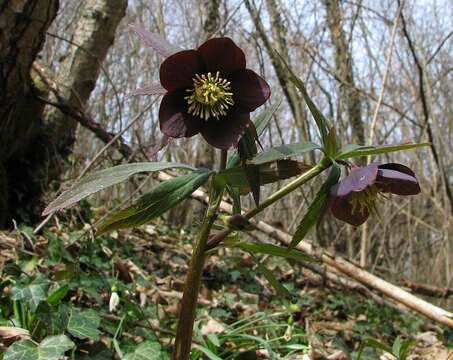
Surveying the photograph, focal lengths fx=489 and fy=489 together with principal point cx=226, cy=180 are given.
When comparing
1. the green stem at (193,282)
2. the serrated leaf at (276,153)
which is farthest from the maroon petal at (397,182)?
the green stem at (193,282)

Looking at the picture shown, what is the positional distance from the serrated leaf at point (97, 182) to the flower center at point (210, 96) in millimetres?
87

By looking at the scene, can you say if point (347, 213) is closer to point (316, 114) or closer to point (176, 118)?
point (316, 114)

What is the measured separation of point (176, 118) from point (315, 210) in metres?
0.23

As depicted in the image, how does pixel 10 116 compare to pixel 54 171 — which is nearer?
pixel 10 116

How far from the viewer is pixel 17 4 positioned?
5.67 feet

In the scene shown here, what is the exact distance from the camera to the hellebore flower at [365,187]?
61 cm

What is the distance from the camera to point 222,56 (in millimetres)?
→ 668

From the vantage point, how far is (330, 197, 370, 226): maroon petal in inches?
25.9

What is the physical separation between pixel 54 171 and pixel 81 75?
1.75ft

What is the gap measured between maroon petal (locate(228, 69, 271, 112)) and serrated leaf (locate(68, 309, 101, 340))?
627 millimetres

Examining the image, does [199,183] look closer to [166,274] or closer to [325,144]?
[325,144]

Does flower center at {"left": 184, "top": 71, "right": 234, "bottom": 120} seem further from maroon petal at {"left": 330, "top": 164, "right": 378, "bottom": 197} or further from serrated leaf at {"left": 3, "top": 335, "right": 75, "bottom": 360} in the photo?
serrated leaf at {"left": 3, "top": 335, "right": 75, "bottom": 360}

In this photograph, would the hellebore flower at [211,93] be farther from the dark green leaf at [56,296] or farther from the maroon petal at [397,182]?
the dark green leaf at [56,296]

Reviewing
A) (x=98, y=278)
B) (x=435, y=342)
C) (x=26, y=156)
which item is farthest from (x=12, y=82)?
(x=435, y=342)
